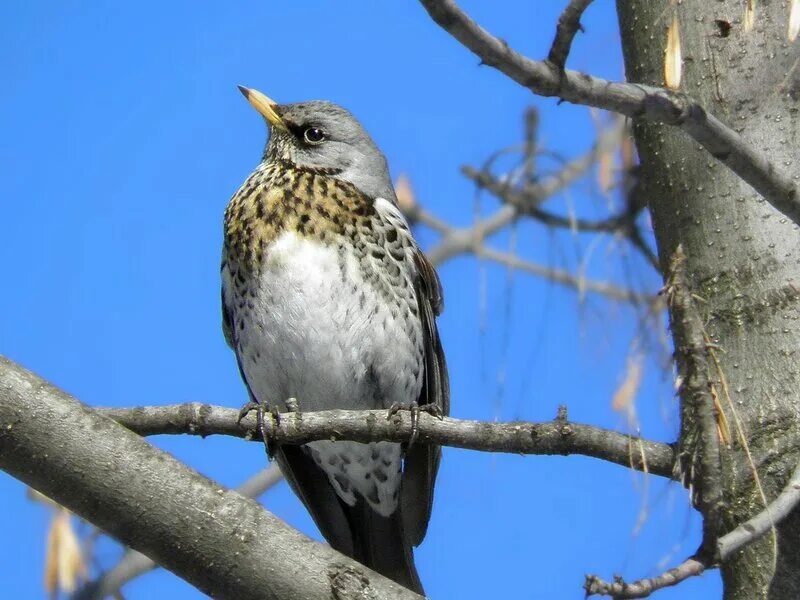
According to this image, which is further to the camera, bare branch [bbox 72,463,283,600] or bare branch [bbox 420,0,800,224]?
bare branch [bbox 72,463,283,600]

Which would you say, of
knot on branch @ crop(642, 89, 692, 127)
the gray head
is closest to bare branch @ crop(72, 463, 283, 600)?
knot on branch @ crop(642, 89, 692, 127)

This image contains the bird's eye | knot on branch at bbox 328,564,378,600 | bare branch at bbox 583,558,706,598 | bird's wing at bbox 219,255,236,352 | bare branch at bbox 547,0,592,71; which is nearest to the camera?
bare branch at bbox 583,558,706,598

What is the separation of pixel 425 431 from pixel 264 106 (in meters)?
2.49

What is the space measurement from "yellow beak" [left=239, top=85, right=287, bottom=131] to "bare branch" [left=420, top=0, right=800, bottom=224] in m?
2.65

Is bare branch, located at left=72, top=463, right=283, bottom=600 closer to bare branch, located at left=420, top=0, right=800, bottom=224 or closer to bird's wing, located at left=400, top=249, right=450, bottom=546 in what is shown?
bare branch, located at left=420, top=0, right=800, bottom=224

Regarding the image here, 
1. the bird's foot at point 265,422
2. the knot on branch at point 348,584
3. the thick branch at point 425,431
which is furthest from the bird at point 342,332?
the knot on branch at point 348,584

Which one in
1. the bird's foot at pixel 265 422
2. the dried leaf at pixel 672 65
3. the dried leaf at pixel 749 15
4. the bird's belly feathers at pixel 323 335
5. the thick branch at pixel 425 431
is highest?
the dried leaf at pixel 749 15

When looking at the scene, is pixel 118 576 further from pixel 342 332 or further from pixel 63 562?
pixel 342 332

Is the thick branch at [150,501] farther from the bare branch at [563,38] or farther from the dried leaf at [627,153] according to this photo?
the dried leaf at [627,153]

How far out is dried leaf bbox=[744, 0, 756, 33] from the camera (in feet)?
9.75

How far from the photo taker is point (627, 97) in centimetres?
221

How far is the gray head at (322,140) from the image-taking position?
14.9ft

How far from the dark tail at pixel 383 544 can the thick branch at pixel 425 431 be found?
124 cm

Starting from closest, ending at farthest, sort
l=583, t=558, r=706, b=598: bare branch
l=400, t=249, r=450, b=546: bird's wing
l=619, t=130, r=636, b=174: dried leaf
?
l=583, t=558, r=706, b=598: bare branch, l=619, t=130, r=636, b=174: dried leaf, l=400, t=249, r=450, b=546: bird's wing
